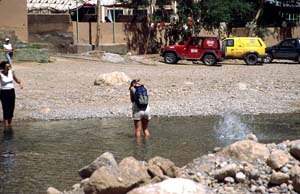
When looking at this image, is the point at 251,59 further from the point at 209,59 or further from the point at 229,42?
the point at 209,59

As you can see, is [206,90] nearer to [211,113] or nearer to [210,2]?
[211,113]

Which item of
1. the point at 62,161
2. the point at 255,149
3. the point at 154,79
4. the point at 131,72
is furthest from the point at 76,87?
the point at 255,149

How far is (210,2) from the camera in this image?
132ft

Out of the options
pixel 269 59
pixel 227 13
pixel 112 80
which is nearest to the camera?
pixel 112 80

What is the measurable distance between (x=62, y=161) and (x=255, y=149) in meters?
4.40

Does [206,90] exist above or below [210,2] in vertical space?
below

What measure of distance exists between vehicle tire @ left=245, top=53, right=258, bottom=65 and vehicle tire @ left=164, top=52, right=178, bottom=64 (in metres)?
3.86

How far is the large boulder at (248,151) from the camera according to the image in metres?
8.84

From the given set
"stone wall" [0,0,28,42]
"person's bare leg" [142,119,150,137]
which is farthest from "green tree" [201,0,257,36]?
"person's bare leg" [142,119,150,137]

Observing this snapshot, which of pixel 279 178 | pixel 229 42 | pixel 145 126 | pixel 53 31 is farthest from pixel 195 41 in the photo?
pixel 279 178

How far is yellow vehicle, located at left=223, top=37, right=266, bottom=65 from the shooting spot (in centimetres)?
3597

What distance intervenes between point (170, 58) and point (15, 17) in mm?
8406

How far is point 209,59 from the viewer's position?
1375 inches

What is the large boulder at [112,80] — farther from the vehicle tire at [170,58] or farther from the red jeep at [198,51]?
the vehicle tire at [170,58]
